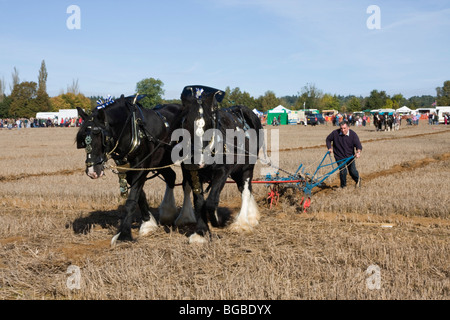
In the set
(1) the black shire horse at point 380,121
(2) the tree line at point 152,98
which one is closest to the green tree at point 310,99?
(2) the tree line at point 152,98

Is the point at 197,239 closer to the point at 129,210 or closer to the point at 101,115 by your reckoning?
the point at 129,210

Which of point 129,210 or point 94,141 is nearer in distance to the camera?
point 94,141

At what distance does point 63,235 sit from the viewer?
305 inches

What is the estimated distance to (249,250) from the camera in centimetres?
663

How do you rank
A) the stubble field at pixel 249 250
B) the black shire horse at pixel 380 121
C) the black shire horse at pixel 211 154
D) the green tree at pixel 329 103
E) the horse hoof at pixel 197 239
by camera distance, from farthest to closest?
the green tree at pixel 329 103
the black shire horse at pixel 380 121
the horse hoof at pixel 197 239
the black shire horse at pixel 211 154
the stubble field at pixel 249 250

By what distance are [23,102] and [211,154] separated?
95.7 meters

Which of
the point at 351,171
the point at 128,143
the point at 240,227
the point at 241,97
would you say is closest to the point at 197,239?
the point at 240,227

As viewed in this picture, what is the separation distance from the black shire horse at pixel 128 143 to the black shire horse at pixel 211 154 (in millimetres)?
668

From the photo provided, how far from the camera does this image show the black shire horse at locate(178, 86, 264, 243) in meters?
6.49

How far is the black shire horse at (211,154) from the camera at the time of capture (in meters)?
6.49

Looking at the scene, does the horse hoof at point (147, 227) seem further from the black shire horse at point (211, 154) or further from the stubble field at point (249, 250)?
the black shire horse at point (211, 154)

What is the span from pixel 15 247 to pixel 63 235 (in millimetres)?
1007
